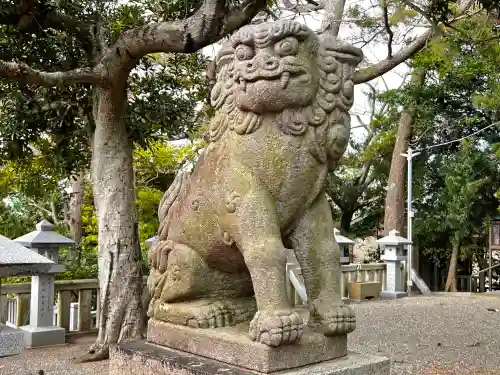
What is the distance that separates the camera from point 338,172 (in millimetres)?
16359

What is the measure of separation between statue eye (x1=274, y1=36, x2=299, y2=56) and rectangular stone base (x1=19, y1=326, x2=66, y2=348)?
5218 mm

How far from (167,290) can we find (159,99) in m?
4.32

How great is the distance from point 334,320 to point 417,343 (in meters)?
4.61

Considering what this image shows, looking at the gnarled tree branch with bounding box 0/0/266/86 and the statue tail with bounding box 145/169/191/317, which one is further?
the gnarled tree branch with bounding box 0/0/266/86

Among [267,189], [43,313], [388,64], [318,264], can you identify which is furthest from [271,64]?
[388,64]

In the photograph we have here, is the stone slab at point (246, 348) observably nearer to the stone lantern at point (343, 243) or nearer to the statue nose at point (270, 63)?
the statue nose at point (270, 63)

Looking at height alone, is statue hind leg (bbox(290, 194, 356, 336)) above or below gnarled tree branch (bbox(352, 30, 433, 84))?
below

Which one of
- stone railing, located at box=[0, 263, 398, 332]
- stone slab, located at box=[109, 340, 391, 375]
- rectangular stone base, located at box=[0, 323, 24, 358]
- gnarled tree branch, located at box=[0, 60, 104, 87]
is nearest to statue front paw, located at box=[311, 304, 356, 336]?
stone slab, located at box=[109, 340, 391, 375]

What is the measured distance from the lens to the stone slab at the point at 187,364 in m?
2.21

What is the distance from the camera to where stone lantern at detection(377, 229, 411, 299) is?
A: 10.6 meters

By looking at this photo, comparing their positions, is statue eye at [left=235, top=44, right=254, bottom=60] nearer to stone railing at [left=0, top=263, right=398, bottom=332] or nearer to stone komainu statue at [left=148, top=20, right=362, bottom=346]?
stone komainu statue at [left=148, top=20, right=362, bottom=346]

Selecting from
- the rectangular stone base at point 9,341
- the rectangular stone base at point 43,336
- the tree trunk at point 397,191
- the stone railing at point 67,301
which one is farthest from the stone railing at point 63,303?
the tree trunk at point 397,191

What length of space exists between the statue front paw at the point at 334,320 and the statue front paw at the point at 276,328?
0.56 ft

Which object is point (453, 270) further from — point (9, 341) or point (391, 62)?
point (9, 341)
